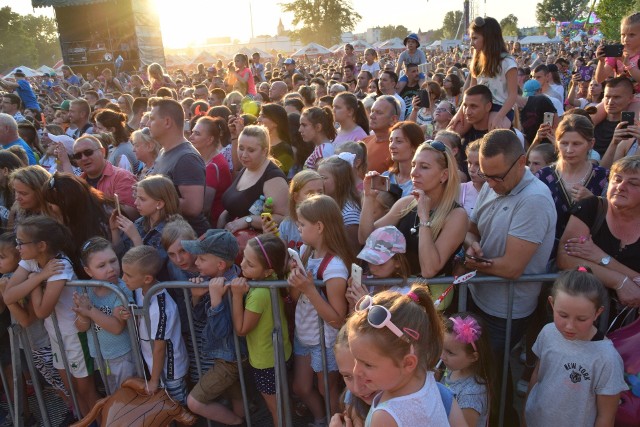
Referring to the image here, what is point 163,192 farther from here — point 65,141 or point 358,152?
point 65,141

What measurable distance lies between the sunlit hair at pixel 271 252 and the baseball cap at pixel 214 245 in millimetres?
172

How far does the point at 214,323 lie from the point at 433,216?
5.03ft

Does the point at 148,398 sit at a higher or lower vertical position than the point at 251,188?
lower

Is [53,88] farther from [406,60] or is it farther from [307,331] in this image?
Answer: [307,331]

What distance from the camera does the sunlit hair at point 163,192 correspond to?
3695mm

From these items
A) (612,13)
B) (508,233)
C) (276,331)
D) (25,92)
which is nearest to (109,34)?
(25,92)

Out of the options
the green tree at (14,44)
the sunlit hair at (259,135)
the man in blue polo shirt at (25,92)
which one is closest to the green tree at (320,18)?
the green tree at (14,44)

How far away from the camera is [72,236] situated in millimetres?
3615

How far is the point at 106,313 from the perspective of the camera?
3289mm

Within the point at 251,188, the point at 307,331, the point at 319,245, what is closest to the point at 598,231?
the point at 319,245

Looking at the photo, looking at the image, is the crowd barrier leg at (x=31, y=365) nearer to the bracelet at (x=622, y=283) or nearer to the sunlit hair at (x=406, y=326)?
the sunlit hair at (x=406, y=326)

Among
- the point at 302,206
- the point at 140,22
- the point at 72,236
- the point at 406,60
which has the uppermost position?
the point at 140,22

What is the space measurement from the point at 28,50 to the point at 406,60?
239 feet

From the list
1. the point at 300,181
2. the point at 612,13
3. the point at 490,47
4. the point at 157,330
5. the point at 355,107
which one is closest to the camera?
the point at 157,330
